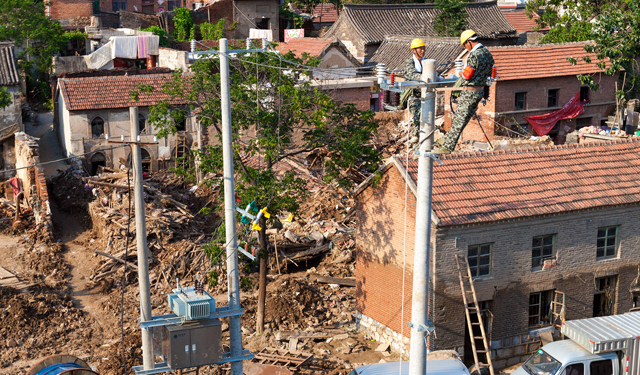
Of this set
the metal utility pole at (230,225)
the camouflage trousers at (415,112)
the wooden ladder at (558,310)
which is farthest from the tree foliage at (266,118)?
the camouflage trousers at (415,112)

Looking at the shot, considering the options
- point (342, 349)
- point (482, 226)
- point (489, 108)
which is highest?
point (489, 108)

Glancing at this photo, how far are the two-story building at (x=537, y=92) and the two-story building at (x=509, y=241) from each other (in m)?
15.7

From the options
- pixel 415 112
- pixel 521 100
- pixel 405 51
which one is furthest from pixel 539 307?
pixel 405 51

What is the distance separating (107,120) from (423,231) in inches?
1155

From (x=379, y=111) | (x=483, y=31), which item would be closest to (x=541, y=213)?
(x=379, y=111)

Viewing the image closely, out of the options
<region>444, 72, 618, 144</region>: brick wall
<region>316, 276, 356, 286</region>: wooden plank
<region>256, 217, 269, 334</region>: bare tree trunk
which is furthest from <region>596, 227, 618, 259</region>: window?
<region>444, 72, 618, 144</region>: brick wall

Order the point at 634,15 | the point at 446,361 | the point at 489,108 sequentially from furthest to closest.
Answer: the point at 489,108 → the point at 634,15 → the point at 446,361

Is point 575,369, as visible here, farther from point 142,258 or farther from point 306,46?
point 306,46

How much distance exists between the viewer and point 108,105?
1415 inches

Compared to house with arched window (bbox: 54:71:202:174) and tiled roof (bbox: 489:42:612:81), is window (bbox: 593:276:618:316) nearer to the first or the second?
tiled roof (bbox: 489:42:612:81)

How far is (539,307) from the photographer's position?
20.0 meters

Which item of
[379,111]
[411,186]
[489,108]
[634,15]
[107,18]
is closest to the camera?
[411,186]

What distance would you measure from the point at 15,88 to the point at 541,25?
1587 inches

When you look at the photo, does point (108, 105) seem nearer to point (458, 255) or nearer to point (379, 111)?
point (379, 111)
